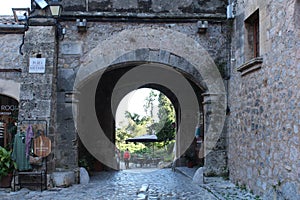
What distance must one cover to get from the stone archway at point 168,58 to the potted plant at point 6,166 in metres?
1.61

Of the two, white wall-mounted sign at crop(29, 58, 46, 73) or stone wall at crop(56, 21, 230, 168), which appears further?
stone wall at crop(56, 21, 230, 168)

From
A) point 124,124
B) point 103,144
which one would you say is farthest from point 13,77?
point 124,124

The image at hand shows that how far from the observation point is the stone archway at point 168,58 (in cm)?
823

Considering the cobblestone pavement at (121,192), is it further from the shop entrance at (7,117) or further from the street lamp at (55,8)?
the street lamp at (55,8)

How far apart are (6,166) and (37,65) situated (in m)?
2.02

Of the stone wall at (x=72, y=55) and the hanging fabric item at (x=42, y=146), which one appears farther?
the stone wall at (x=72, y=55)

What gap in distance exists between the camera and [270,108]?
18.8 ft

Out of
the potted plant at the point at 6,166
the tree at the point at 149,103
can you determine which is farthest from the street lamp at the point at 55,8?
the tree at the point at 149,103

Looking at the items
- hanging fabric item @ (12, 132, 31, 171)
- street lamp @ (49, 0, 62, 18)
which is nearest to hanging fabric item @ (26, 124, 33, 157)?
hanging fabric item @ (12, 132, 31, 171)

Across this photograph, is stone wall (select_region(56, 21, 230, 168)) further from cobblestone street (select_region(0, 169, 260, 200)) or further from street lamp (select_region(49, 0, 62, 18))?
cobblestone street (select_region(0, 169, 260, 200))

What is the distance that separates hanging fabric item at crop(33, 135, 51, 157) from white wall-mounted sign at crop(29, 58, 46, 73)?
1.34m

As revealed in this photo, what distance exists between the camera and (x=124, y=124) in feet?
115

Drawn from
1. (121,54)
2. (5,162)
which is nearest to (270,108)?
(121,54)

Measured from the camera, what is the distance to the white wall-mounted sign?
25.5 feet
